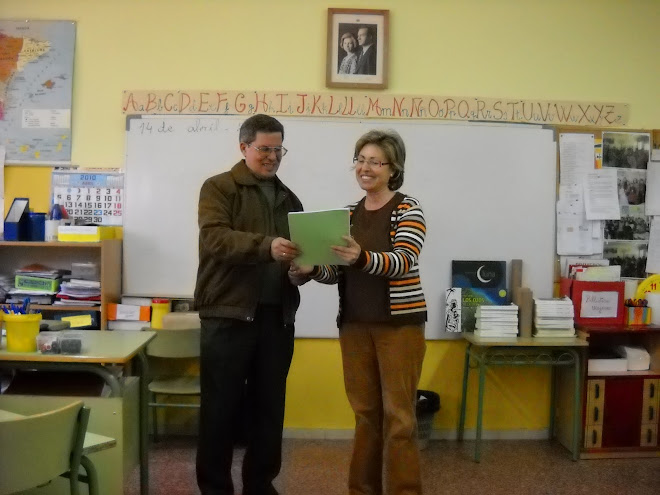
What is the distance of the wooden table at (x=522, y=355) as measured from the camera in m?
3.20

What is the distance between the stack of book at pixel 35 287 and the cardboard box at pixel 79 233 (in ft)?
0.81

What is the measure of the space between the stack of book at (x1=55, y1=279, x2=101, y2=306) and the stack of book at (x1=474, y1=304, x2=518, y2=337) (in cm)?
215

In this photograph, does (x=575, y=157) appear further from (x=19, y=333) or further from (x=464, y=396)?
(x=19, y=333)

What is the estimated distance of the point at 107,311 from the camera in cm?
332

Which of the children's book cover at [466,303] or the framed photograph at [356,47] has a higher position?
the framed photograph at [356,47]

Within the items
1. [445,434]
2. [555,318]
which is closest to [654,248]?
[555,318]

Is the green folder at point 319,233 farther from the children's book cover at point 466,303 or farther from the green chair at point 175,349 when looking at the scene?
the children's book cover at point 466,303

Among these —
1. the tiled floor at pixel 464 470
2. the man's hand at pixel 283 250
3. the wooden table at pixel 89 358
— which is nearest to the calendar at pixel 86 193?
the wooden table at pixel 89 358

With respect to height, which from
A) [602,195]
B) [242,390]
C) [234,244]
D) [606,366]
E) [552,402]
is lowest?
[552,402]

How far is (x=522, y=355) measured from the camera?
3.50 meters

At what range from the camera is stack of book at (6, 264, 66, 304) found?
3293 millimetres

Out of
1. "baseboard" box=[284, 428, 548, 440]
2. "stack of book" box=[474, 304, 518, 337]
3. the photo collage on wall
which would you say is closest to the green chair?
"baseboard" box=[284, 428, 548, 440]

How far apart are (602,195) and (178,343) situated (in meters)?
2.63

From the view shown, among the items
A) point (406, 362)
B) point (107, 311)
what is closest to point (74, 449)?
point (406, 362)
